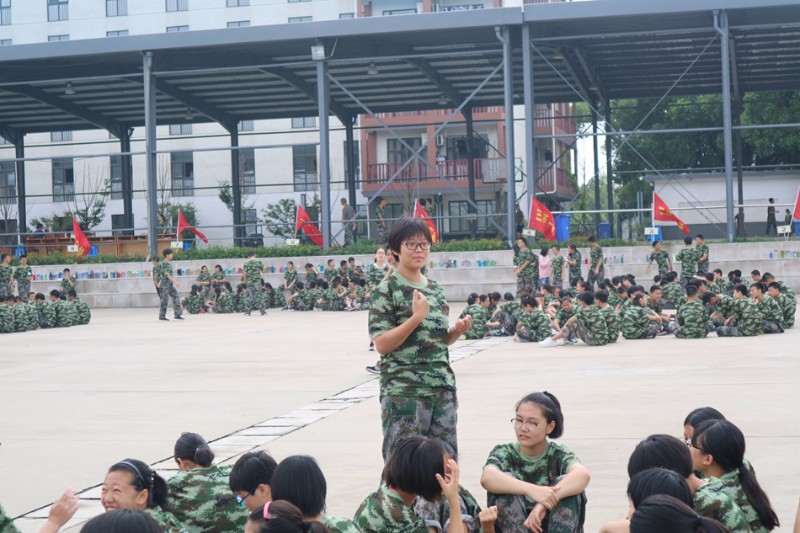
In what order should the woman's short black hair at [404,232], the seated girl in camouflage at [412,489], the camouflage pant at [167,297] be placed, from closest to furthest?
the seated girl in camouflage at [412,489] < the woman's short black hair at [404,232] < the camouflage pant at [167,297]

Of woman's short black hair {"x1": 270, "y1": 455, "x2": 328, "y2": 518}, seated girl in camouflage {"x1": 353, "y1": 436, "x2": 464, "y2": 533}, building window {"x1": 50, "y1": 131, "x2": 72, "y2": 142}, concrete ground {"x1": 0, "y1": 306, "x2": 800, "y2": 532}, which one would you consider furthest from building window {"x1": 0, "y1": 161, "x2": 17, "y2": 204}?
woman's short black hair {"x1": 270, "y1": 455, "x2": 328, "y2": 518}

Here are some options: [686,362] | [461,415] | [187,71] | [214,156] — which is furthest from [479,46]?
[214,156]

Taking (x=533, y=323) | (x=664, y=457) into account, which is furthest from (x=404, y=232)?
(x=533, y=323)

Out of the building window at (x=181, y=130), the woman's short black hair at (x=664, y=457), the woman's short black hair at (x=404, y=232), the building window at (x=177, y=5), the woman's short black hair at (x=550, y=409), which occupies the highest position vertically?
the building window at (x=177, y=5)

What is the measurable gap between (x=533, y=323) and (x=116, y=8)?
50081 millimetres

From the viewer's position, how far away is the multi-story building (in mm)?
51656

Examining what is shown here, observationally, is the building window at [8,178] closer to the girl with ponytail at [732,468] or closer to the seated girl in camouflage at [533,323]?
the seated girl in camouflage at [533,323]

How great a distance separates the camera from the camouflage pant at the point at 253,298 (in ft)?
86.4

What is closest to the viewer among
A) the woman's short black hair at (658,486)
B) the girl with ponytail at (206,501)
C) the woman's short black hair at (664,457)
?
the woman's short black hair at (658,486)

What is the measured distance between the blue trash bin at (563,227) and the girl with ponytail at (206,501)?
24.4 m

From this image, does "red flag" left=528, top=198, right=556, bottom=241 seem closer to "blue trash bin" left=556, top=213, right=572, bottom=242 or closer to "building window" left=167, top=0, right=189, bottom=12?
"blue trash bin" left=556, top=213, right=572, bottom=242

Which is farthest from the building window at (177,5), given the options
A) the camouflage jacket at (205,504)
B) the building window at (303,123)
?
the camouflage jacket at (205,504)

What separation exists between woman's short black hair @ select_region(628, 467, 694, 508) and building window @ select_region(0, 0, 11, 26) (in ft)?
209

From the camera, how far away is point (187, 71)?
1149 inches
